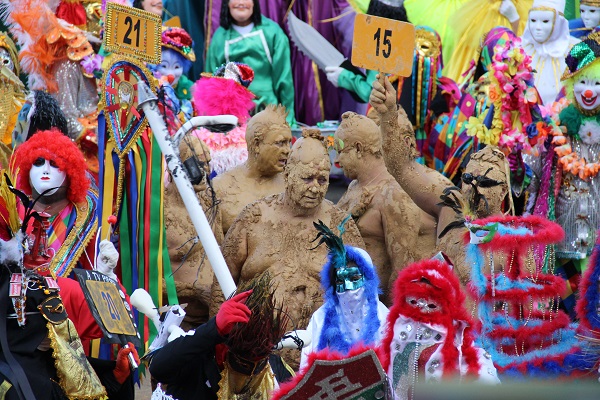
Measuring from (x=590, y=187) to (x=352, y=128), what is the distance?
1.63 meters

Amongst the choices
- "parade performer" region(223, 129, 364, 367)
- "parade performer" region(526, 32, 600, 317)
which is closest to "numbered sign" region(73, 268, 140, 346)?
"parade performer" region(223, 129, 364, 367)

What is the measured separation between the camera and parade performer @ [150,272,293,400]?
5090mm

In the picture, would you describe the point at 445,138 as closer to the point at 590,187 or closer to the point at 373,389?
the point at 590,187

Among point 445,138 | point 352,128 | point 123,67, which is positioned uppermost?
point 123,67

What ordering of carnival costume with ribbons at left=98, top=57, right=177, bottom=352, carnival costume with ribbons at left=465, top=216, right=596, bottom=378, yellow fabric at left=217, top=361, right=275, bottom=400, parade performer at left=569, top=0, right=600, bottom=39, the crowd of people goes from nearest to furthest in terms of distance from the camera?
yellow fabric at left=217, top=361, right=275, bottom=400
the crowd of people
carnival costume with ribbons at left=465, top=216, right=596, bottom=378
carnival costume with ribbons at left=98, top=57, right=177, bottom=352
parade performer at left=569, top=0, right=600, bottom=39

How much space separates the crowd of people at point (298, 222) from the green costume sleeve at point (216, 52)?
137mm

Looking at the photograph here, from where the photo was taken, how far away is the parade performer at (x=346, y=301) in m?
5.85

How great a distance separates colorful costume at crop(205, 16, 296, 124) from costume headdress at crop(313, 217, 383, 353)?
5.60 meters

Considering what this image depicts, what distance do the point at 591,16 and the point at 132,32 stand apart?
479 centimetres

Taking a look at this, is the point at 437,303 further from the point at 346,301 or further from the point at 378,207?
the point at 378,207

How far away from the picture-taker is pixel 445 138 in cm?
1040

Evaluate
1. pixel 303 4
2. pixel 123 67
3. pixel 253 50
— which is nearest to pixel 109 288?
pixel 123 67

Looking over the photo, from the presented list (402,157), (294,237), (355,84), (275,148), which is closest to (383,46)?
(402,157)

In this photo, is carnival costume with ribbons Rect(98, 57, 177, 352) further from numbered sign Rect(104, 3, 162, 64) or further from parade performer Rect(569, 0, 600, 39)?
parade performer Rect(569, 0, 600, 39)
